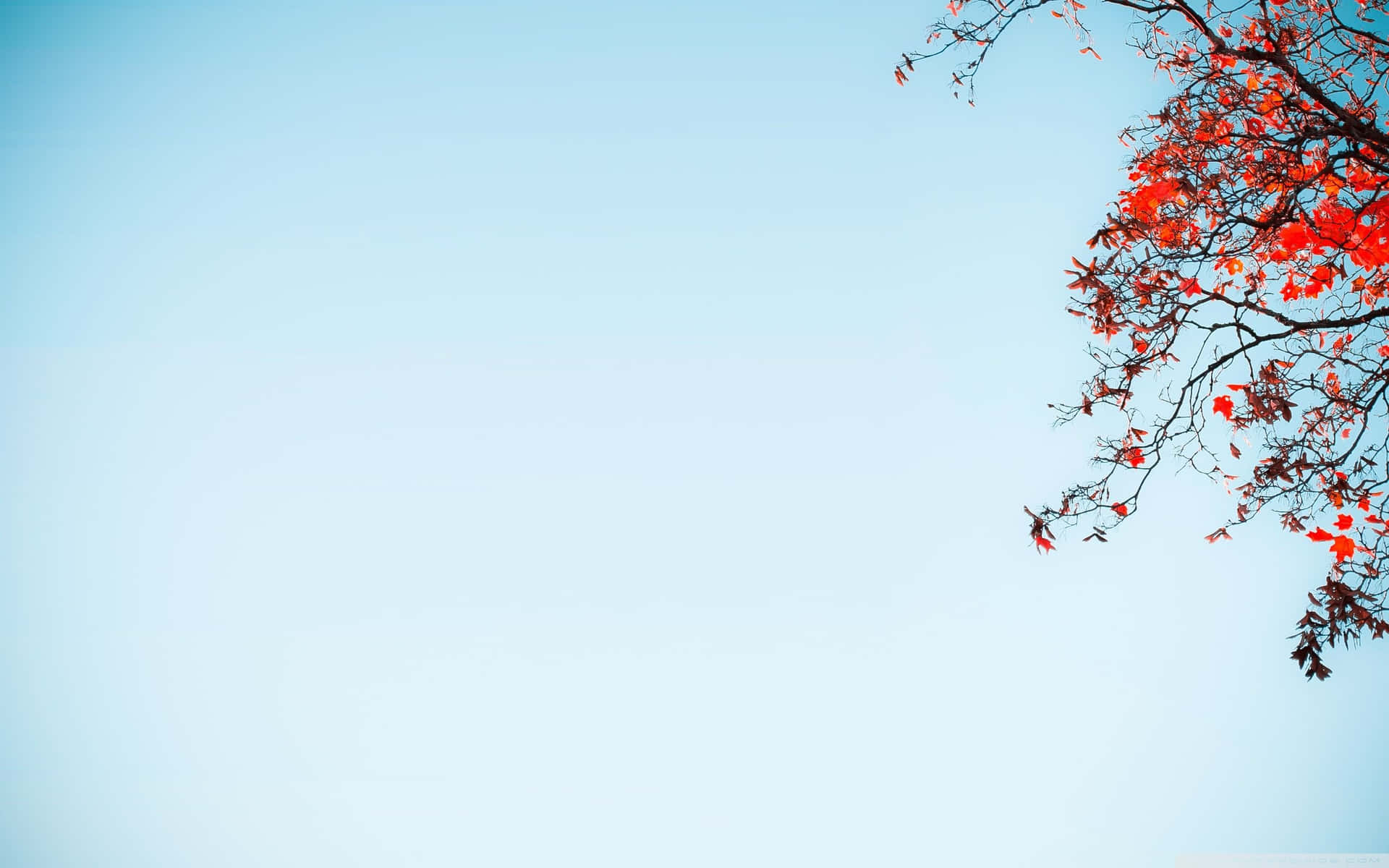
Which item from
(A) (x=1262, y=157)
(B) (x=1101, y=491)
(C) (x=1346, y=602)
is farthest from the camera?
(B) (x=1101, y=491)

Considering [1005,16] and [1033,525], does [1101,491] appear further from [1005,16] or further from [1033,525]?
[1005,16]

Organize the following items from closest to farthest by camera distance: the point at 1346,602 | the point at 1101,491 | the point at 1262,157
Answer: the point at 1346,602
the point at 1262,157
the point at 1101,491

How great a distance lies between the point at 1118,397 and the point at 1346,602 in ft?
5.55

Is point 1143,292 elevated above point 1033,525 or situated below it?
above

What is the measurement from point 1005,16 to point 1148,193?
5.00 ft

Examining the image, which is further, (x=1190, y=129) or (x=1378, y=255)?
(x=1190, y=129)

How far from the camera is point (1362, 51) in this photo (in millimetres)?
4363

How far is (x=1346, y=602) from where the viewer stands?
411 cm

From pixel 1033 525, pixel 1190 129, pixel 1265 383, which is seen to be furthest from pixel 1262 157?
pixel 1033 525

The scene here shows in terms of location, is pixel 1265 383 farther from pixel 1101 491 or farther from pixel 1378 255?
pixel 1101 491

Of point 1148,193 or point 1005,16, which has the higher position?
point 1005,16

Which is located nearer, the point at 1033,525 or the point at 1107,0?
the point at 1107,0

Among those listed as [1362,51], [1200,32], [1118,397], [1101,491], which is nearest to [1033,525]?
[1101,491]

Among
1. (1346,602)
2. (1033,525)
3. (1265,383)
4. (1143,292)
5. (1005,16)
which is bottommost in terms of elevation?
(1346,602)
